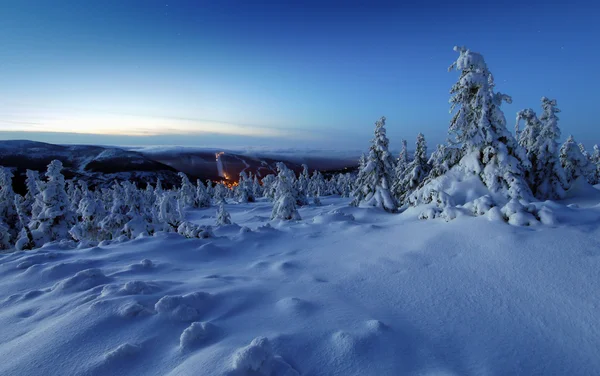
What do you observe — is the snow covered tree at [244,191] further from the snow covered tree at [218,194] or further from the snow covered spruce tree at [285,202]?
the snow covered spruce tree at [285,202]

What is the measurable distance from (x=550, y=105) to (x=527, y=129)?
1824 millimetres

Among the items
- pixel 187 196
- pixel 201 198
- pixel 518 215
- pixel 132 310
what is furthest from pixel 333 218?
pixel 187 196

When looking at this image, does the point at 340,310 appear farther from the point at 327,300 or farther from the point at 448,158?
the point at 448,158

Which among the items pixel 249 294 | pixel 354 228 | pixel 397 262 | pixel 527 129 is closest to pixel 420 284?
pixel 397 262

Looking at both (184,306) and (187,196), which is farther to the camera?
(187,196)

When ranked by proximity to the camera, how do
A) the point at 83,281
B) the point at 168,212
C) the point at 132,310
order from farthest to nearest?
the point at 168,212, the point at 83,281, the point at 132,310

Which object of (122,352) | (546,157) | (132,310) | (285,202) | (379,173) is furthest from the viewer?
(285,202)

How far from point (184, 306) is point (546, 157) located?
20.9m

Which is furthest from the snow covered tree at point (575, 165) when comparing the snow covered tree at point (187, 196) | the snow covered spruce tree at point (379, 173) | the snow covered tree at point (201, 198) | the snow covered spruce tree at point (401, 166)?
the snow covered tree at point (187, 196)

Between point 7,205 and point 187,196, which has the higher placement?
point 7,205

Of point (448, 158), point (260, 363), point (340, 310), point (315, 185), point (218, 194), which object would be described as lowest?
point (218, 194)

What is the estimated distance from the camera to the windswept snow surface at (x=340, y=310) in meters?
3.37

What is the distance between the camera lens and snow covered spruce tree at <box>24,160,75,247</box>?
2034 centimetres

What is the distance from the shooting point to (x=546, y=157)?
1680 cm
